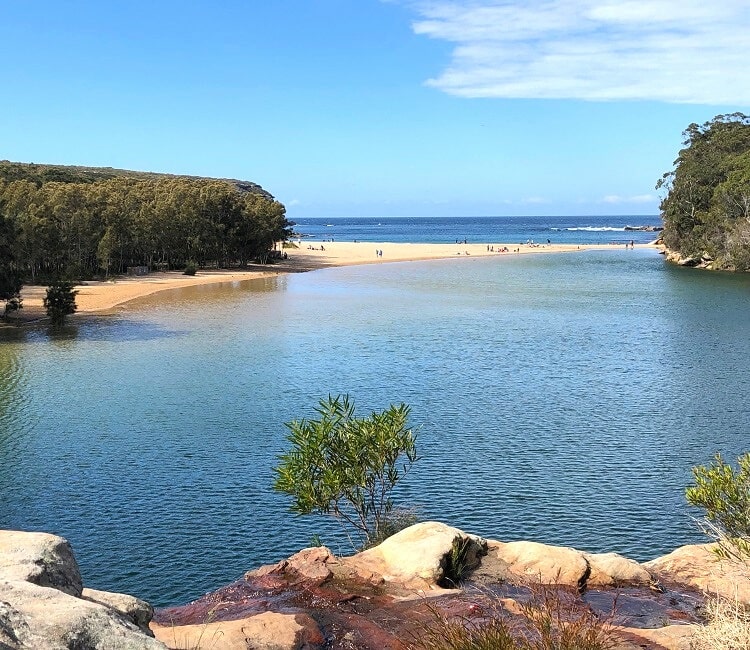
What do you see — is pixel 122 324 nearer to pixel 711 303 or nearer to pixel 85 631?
pixel 711 303

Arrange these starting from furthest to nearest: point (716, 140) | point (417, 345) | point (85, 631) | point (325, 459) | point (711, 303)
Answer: point (716, 140), point (711, 303), point (417, 345), point (325, 459), point (85, 631)

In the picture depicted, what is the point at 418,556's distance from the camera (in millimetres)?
14656

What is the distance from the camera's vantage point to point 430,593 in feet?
44.1

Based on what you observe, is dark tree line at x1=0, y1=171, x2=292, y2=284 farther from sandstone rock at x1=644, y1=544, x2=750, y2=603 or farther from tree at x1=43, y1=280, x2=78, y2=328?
sandstone rock at x1=644, y1=544, x2=750, y2=603

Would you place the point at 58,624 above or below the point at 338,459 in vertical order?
above

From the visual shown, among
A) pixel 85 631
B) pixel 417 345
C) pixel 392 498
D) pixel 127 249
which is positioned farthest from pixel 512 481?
pixel 127 249

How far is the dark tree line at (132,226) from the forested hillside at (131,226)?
95 millimetres

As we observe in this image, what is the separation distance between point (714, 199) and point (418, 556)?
88.4 meters

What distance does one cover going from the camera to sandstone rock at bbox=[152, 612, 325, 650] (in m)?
10.4

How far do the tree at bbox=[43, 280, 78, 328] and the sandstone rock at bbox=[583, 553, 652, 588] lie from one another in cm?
4438

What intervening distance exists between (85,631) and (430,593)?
792cm

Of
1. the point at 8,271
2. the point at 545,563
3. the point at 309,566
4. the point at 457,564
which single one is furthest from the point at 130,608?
the point at 8,271

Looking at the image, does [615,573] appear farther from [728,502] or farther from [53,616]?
[53,616]

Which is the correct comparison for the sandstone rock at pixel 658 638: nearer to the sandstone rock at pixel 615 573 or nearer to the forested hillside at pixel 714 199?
the sandstone rock at pixel 615 573
